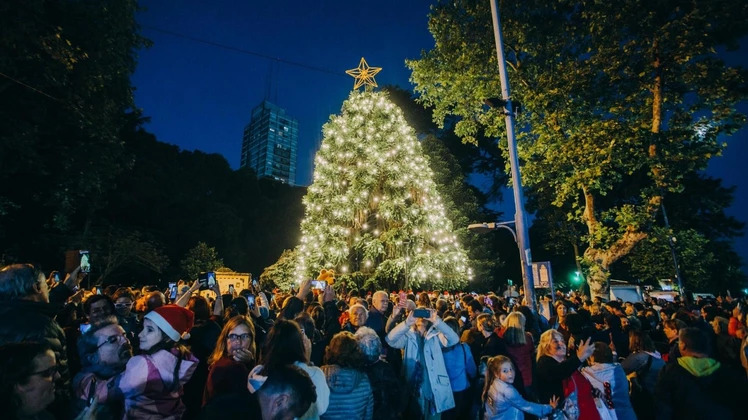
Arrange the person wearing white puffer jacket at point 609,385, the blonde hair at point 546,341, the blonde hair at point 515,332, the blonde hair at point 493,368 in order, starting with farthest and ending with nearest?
1. the blonde hair at point 515,332
2. the blonde hair at point 546,341
3. the person wearing white puffer jacket at point 609,385
4. the blonde hair at point 493,368

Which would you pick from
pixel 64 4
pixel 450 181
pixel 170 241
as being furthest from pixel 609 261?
pixel 170 241

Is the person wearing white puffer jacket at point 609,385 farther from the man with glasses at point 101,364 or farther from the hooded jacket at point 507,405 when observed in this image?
the man with glasses at point 101,364

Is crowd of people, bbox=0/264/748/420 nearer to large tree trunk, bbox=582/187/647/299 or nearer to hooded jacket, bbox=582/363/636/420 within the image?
hooded jacket, bbox=582/363/636/420

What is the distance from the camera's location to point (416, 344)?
15.7 feet

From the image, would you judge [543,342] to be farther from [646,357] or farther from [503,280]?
[503,280]

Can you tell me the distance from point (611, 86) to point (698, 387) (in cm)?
1296

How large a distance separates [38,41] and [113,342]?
41.0ft

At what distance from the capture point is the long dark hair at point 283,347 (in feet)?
9.66

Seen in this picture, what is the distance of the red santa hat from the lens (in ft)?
9.74

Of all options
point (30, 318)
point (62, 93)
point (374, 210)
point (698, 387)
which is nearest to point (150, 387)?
point (30, 318)

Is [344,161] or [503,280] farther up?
[344,161]

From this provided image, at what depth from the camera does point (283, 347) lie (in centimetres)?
297

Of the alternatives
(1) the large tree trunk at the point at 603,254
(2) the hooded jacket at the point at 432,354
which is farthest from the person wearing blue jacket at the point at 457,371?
(1) the large tree trunk at the point at 603,254

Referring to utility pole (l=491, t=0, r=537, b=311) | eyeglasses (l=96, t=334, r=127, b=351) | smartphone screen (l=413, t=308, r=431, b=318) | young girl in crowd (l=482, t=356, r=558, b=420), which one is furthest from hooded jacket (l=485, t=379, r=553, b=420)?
utility pole (l=491, t=0, r=537, b=311)
